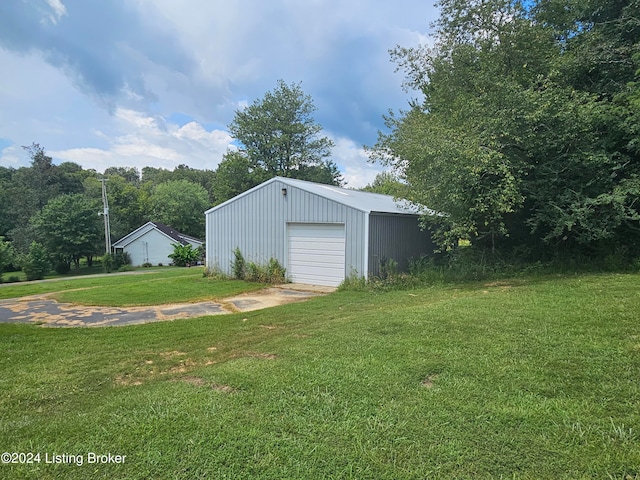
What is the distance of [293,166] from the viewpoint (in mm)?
35812

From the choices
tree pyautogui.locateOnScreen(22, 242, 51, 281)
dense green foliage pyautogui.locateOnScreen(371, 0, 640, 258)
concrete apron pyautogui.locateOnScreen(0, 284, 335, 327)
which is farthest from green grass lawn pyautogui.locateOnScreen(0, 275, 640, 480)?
tree pyautogui.locateOnScreen(22, 242, 51, 281)

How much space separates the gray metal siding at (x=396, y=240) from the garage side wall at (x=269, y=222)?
1.32 ft

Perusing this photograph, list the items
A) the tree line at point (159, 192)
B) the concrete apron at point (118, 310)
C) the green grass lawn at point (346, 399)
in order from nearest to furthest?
the green grass lawn at point (346, 399), the concrete apron at point (118, 310), the tree line at point (159, 192)

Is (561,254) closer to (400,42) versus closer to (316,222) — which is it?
(316,222)

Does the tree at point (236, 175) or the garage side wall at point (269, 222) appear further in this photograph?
the tree at point (236, 175)

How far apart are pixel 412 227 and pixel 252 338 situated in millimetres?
8190

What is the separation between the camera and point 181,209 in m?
41.5

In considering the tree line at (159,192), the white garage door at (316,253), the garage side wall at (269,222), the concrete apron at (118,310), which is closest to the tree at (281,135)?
the tree line at (159,192)

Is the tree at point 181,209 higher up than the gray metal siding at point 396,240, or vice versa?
the tree at point 181,209

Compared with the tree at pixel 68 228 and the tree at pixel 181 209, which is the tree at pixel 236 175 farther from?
the tree at pixel 68 228

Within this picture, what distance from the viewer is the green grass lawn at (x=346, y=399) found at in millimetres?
2090

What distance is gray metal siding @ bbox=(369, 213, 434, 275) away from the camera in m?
9.93

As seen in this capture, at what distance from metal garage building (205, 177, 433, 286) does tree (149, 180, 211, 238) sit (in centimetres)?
3107

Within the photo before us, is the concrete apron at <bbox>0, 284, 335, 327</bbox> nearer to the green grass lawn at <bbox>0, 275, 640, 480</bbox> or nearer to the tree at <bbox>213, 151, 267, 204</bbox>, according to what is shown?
the green grass lawn at <bbox>0, 275, 640, 480</bbox>
